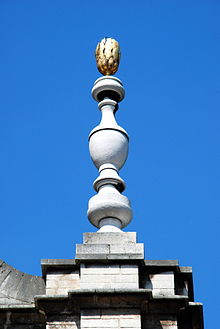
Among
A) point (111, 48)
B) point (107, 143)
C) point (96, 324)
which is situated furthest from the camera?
point (111, 48)

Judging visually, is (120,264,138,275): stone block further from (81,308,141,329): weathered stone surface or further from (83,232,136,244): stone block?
(81,308,141,329): weathered stone surface

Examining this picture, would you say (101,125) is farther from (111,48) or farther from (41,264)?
(41,264)

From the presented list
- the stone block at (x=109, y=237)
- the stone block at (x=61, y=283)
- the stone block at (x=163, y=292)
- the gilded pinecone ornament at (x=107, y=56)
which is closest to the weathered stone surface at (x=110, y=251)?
the stone block at (x=109, y=237)

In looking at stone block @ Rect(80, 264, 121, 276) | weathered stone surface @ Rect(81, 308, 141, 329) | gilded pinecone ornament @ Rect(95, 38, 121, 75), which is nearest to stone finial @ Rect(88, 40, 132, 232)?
gilded pinecone ornament @ Rect(95, 38, 121, 75)

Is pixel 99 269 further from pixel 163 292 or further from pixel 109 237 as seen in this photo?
pixel 163 292

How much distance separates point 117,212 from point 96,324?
192cm

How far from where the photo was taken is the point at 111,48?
17047mm

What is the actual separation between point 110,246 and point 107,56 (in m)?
3.77

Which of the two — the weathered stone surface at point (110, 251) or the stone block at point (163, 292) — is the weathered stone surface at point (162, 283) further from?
the weathered stone surface at point (110, 251)

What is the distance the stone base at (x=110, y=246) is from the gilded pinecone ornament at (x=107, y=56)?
10.9 ft

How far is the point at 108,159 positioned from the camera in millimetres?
15797

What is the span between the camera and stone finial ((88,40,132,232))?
15.2 metres

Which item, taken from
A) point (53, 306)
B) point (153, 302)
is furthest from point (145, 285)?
point (53, 306)

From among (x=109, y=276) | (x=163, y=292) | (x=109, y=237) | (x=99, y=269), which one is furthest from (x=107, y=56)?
(x=163, y=292)
